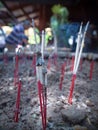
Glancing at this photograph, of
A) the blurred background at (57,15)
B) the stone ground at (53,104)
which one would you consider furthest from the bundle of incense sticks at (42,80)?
the blurred background at (57,15)

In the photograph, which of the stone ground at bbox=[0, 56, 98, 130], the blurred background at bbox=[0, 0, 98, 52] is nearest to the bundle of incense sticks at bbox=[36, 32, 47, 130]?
the stone ground at bbox=[0, 56, 98, 130]

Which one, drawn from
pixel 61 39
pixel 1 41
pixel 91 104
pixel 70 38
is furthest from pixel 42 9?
pixel 91 104

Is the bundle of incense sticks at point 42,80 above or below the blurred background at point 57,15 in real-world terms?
below

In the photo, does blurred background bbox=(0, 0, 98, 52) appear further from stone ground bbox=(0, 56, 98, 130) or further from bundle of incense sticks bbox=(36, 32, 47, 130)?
bundle of incense sticks bbox=(36, 32, 47, 130)

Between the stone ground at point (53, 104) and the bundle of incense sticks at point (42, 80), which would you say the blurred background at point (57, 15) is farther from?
the bundle of incense sticks at point (42, 80)

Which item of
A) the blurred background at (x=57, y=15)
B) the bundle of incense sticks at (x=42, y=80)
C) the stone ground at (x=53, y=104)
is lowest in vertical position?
the stone ground at (x=53, y=104)

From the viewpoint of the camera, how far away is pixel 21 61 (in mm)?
7168

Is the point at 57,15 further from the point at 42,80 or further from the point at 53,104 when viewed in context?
the point at 42,80

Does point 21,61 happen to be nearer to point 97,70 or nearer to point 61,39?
point 97,70

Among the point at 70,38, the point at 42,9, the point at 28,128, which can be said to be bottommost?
the point at 28,128

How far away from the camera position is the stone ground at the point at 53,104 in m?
3.70

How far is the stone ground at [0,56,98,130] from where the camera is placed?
3.70 meters

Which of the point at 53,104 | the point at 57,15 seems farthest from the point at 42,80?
the point at 57,15

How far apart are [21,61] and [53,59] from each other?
880 millimetres
